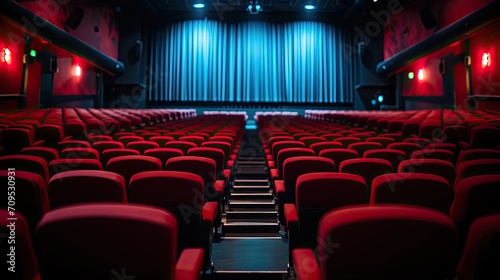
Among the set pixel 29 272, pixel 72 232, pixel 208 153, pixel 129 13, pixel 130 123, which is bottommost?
pixel 29 272

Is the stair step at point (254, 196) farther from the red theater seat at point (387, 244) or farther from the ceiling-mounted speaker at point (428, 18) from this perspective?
the ceiling-mounted speaker at point (428, 18)

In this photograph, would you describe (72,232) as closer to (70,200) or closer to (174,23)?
(70,200)

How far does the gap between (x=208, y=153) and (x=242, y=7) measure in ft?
49.0

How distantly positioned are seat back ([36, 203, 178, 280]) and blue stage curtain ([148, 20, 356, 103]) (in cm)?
1746

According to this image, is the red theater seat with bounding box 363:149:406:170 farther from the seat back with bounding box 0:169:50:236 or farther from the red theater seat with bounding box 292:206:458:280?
the seat back with bounding box 0:169:50:236

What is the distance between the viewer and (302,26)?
18266 millimetres

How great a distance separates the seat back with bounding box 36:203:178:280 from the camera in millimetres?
969

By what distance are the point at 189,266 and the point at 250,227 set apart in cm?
167

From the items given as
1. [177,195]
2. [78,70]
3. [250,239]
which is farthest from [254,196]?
[78,70]

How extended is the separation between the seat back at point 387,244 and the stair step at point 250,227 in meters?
2.00

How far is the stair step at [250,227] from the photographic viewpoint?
302 centimetres

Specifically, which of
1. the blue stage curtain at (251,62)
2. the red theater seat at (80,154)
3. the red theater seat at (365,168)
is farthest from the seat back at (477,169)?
the blue stage curtain at (251,62)

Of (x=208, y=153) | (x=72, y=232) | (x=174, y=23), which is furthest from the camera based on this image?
(x=174, y=23)

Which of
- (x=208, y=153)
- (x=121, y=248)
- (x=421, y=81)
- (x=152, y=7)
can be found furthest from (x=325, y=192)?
(x=152, y=7)
